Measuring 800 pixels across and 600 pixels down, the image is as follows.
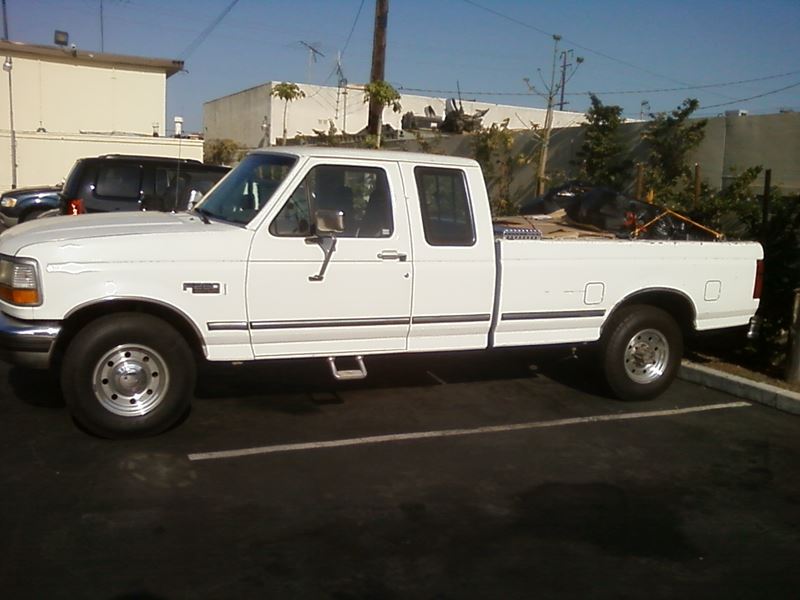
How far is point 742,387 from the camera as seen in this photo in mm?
7871

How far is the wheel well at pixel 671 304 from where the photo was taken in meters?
7.35

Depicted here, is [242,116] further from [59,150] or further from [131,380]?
[131,380]

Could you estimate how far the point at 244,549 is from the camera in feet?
14.1

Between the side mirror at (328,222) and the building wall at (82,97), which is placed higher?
the building wall at (82,97)

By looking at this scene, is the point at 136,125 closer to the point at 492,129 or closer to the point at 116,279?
the point at 492,129

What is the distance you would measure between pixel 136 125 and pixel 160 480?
26587 mm

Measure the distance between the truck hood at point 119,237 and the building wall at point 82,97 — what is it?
2461 cm

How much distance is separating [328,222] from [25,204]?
45.3 ft

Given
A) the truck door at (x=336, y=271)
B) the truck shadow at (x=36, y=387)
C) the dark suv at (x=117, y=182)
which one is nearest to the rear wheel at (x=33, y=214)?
the dark suv at (x=117, y=182)

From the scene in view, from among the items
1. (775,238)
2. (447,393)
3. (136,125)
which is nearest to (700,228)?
(775,238)

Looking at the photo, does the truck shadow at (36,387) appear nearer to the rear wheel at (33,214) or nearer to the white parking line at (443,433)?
the white parking line at (443,433)

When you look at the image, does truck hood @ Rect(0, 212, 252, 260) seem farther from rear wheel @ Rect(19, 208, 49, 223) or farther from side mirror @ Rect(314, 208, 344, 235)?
rear wheel @ Rect(19, 208, 49, 223)

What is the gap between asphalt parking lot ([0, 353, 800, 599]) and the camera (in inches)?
161

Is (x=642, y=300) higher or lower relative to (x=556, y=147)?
lower
